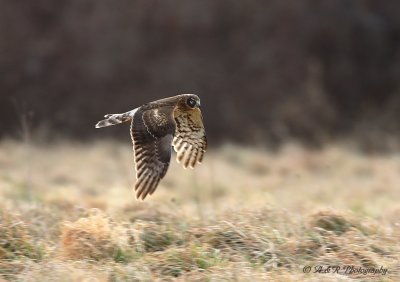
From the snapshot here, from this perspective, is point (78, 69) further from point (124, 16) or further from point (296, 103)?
point (296, 103)

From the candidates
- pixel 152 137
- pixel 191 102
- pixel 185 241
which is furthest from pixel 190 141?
pixel 185 241

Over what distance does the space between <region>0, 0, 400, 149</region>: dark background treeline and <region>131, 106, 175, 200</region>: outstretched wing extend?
11462 mm

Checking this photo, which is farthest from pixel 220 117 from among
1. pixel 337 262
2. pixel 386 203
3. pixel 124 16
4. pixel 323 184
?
pixel 337 262

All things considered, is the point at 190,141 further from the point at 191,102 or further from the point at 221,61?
the point at 221,61

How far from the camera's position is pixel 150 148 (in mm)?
6352

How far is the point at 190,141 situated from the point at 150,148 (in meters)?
0.87

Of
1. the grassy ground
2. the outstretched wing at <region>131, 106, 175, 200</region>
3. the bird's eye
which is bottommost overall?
the grassy ground

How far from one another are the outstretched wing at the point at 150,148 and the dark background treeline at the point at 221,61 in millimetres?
11462

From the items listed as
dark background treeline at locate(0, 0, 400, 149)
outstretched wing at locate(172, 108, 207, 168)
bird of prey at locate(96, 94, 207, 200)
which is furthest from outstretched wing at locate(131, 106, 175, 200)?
dark background treeline at locate(0, 0, 400, 149)

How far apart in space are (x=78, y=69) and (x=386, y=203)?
9880 millimetres

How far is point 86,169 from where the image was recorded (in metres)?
13.7

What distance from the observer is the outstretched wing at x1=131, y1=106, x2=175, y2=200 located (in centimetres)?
631

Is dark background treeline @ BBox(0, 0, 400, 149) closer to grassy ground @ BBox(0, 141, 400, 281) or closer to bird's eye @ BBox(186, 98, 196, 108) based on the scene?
grassy ground @ BBox(0, 141, 400, 281)

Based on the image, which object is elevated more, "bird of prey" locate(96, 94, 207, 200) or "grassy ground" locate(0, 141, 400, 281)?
→ "bird of prey" locate(96, 94, 207, 200)
